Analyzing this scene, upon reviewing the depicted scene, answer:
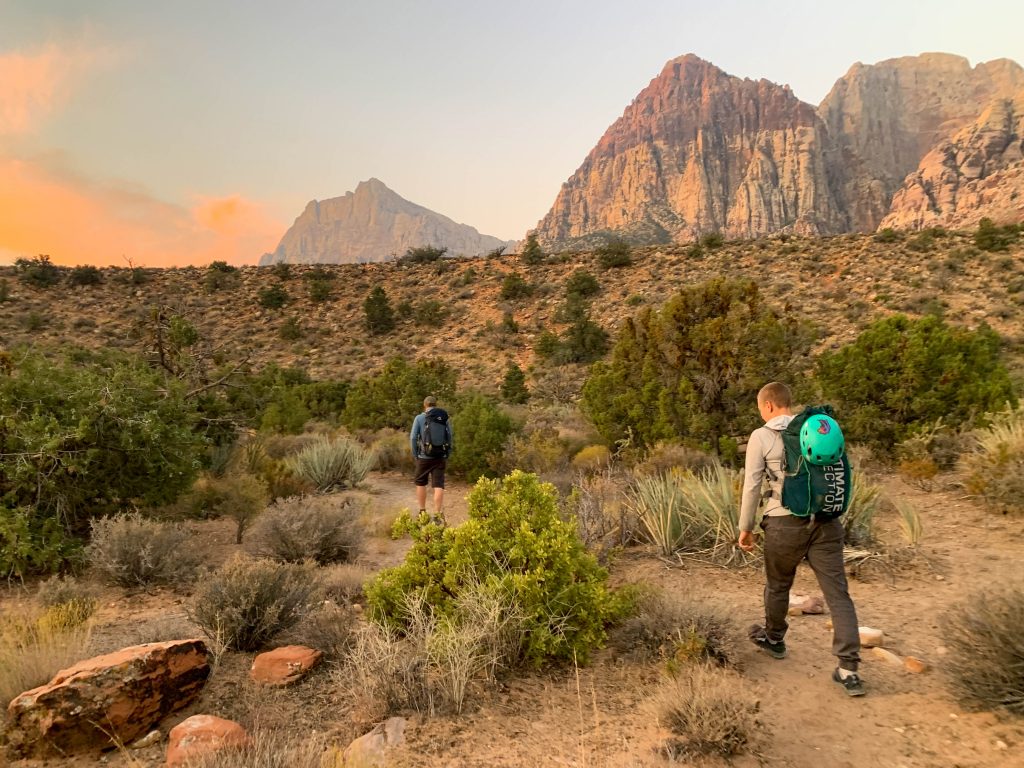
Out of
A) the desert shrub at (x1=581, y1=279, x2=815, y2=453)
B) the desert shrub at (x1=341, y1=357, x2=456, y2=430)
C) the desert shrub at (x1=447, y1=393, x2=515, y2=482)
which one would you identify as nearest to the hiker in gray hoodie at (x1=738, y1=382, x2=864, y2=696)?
the desert shrub at (x1=581, y1=279, x2=815, y2=453)

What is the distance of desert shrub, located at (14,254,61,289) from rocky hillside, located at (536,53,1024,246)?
8671 cm

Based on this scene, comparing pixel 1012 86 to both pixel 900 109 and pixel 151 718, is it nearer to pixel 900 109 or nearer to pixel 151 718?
pixel 900 109

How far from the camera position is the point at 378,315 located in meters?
36.0

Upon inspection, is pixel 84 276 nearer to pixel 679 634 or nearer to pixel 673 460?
pixel 673 460

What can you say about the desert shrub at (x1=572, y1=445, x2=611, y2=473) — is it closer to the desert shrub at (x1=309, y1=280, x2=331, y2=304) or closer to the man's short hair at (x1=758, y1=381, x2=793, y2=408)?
the man's short hair at (x1=758, y1=381, x2=793, y2=408)

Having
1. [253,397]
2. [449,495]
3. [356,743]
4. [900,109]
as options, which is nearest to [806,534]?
[356,743]

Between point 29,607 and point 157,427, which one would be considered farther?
point 157,427

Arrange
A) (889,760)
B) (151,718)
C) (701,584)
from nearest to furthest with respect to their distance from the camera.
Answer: (889,760) < (151,718) < (701,584)

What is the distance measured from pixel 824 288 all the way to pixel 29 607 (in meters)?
32.6

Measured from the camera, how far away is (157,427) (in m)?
6.92

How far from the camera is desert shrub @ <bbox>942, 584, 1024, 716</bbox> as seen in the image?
2.92m

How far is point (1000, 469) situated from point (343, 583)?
7968 millimetres

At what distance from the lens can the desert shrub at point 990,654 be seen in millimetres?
2920

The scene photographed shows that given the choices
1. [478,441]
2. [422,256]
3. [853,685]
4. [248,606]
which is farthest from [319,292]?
Answer: [853,685]
